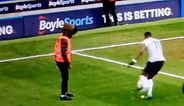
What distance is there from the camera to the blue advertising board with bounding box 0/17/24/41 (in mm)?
30250

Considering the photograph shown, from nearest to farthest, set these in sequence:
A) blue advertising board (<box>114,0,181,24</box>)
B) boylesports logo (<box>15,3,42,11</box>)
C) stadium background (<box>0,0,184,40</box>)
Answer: stadium background (<box>0,0,184,40</box>) < boylesports logo (<box>15,3,42,11</box>) < blue advertising board (<box>114,0,181,24</box>)

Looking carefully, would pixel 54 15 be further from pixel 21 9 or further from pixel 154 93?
pixel 154 93

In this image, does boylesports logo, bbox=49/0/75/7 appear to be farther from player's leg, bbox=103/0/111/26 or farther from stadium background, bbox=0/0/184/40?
player's leg, bbox=103/0/111/26

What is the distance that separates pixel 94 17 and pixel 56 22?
1.91 meters

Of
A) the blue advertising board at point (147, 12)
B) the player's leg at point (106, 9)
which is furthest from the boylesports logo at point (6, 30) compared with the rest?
the blue advertising board at point (147, 12)

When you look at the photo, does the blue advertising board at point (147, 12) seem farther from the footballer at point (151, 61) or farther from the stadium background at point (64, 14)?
the footballer at point (151, 61)

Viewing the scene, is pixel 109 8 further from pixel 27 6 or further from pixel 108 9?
pixel 27 6

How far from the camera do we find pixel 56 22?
31.6 m

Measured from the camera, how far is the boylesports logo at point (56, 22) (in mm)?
31266

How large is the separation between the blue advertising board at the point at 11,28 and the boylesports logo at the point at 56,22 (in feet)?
3.09

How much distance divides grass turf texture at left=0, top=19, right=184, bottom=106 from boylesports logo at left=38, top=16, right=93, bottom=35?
50.7 inches

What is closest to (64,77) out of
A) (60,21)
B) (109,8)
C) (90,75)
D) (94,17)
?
(90,75)

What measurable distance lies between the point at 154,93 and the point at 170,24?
11.2 meters

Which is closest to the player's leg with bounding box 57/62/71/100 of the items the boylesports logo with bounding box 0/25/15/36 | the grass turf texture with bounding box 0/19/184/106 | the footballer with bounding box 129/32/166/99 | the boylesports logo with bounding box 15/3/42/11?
the grass turf texture with bounding box 0/19/184/106
